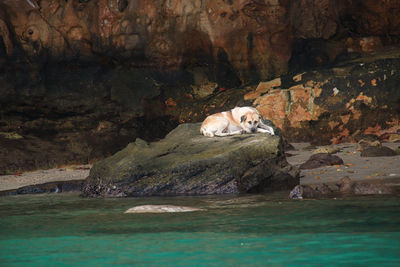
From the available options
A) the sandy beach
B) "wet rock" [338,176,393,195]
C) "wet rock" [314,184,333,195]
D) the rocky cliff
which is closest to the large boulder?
the sandy beach

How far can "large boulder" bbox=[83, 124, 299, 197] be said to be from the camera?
9.09 m

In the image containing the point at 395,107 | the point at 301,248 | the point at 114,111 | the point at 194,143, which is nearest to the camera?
the point at 301,248

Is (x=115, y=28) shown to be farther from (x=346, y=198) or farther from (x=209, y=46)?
(x=346, y=198)

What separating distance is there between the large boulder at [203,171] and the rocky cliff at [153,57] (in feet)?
20.7

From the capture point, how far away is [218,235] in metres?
5.05

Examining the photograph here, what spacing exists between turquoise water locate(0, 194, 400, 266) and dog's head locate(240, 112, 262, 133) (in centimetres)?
337

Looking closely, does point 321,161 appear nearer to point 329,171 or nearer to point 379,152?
point 329,171

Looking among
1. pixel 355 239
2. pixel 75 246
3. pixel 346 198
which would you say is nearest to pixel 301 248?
pixel 355 239

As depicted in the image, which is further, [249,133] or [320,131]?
[320,131]

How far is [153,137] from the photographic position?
17.5 metres

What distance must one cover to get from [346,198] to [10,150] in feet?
36.2

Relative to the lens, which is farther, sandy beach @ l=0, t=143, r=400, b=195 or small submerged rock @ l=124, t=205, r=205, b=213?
sandy beach @ l=0, t=143, r=400, b=195

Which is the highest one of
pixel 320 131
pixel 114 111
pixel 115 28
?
pixel 115 28

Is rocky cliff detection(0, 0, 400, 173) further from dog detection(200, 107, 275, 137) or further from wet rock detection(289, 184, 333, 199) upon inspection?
wet rock detection(289, 184, 333, 199)
